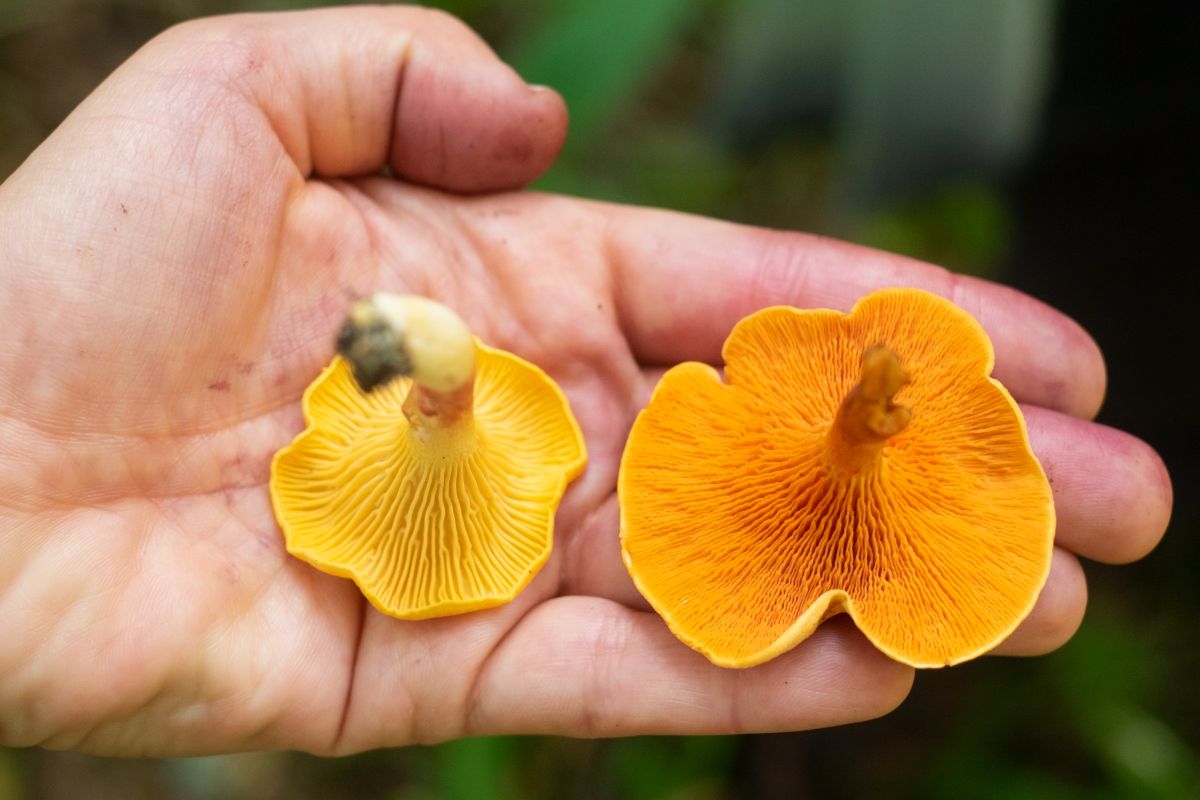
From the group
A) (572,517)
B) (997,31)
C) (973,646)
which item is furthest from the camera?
(997,31)

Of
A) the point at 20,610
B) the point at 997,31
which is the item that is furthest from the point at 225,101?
the point at 997,31

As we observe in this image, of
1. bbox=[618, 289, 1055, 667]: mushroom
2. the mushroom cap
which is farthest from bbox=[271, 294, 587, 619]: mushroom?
bbox=[618, 289, 1055, 667]: mushroom

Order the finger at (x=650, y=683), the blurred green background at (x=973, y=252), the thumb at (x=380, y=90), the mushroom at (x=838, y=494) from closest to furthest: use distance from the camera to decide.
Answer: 1. the mushroom at (x=838, y=494)
2. the finger at (x=650, y=683)
3. the thumb at (x=380, y=90)
4. the blurred green background at (x=973, y=252)

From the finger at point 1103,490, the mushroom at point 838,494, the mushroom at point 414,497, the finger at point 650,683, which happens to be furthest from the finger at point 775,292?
the finger at point 650,683

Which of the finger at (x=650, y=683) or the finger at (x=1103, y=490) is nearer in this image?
the finger at (x=650, y=683)

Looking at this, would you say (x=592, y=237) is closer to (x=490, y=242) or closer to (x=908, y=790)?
(x=490, y=242)

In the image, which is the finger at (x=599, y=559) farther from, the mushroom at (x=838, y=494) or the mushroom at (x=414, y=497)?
the mushroom at (x=838, y=494)

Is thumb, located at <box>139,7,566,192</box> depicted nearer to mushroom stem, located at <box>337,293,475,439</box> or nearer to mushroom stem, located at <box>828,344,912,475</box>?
mushroom stem, located at <box>337,293,475,439</box>
